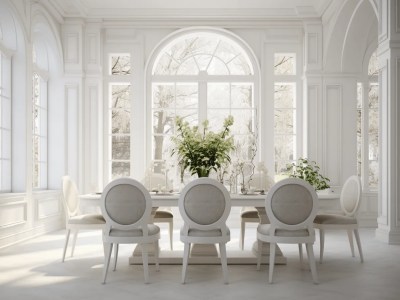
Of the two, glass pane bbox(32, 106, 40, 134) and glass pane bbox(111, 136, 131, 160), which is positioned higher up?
glass pane bbox(32, 106, 40, 134)

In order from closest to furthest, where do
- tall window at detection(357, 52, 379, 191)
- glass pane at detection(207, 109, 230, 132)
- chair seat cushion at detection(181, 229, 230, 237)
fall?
1. chair seat cushion at detection(181, 229, 230, 237)
2. tall window at detection(357, 52, 379, 191)
3. glass pane at detection(207, 109, 230, 132)

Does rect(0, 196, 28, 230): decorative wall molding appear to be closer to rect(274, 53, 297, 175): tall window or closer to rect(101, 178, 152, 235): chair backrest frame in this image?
rect(101, 178, 152, 235): chair backrest frame

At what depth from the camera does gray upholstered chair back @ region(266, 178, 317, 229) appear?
13.8ft

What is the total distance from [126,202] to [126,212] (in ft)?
0.27

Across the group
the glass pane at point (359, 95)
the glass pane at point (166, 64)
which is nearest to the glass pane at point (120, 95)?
the glass pane at point (166, 64)

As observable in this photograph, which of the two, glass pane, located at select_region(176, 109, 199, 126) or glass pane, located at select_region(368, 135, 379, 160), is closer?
glass pane, located at select_region(368, 135, 379, 160)

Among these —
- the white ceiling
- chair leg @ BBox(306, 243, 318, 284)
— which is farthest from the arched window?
chair leg @ BBox(306, 243, 318, 284)

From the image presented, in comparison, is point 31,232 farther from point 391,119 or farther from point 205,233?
point 391,119

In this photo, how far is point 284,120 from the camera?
427 inches

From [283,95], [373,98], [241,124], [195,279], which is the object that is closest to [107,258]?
[195,279]

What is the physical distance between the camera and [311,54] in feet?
27.2

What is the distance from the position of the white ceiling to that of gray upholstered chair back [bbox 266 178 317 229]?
4411 millimetres

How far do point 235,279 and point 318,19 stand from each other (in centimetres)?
525

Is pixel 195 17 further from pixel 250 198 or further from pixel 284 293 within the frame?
pixel 284 293
